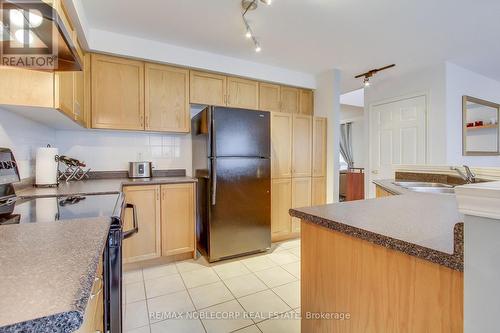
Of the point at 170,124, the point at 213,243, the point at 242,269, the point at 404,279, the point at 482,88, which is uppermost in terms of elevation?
the point at 482,88

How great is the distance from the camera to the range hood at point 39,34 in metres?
0.90

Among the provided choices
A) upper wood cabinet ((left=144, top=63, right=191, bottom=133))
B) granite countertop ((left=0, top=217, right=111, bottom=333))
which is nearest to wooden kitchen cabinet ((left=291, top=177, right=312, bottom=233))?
upper wood cabinet ((left=144, top=63, right=191, bottom=133))

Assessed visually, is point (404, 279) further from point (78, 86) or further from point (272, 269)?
point (78, 86)

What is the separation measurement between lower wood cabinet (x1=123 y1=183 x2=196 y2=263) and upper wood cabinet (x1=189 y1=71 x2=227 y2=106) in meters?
1.07

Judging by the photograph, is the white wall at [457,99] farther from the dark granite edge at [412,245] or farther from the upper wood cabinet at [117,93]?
the upper wood cabinet at [117,93]

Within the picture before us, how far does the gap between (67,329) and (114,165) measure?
2727 millimetres

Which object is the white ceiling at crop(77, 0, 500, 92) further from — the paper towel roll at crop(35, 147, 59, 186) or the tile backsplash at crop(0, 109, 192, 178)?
Answer: the paper towel roll at crop(35, 147, 59, 186)

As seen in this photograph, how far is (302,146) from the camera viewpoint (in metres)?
3.25

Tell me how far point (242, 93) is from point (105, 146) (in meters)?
1.76

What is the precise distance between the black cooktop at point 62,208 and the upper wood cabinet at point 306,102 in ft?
9.49

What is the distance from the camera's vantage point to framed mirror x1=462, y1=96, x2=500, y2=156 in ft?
12.3

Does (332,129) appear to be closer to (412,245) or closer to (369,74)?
(369,74)

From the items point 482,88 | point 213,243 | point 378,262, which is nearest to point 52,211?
point 378,262

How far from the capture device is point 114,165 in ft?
9.05
